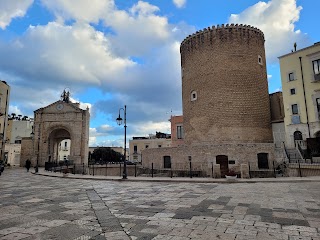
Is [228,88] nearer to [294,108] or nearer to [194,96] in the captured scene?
[194,96]

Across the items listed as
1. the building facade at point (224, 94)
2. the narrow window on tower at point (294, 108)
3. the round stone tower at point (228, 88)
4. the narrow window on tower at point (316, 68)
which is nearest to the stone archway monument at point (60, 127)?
the building facade at point (224, 94)

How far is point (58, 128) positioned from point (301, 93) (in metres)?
33.6

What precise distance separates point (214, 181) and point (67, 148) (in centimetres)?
Answer: 5519

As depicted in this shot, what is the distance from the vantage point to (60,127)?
39.1 m

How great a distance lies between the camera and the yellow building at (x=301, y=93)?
76.0ft

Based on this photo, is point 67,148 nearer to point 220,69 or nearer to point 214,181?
point 220,69

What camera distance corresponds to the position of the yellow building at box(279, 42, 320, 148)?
2316cm

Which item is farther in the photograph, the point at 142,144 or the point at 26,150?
the point at 142,144

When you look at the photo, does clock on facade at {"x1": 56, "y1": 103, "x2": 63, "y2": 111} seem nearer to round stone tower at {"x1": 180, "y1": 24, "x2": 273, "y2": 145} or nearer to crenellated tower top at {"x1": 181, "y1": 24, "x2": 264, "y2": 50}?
round stone tower at {"x1": 180, "y1": 24, "x2": 273, "y2": 145}

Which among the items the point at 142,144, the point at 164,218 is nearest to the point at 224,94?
the point at 164,218

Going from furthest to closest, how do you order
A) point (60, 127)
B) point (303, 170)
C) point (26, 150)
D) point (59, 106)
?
point (59, 106), point (60, 127), point (26, 150), point (303, 170)

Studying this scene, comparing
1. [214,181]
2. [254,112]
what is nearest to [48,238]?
[214,181]

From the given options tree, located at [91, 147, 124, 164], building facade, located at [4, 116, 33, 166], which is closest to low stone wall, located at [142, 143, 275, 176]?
building facade, located at [4, 116, 33, 166]

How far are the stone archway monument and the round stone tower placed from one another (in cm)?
1811
